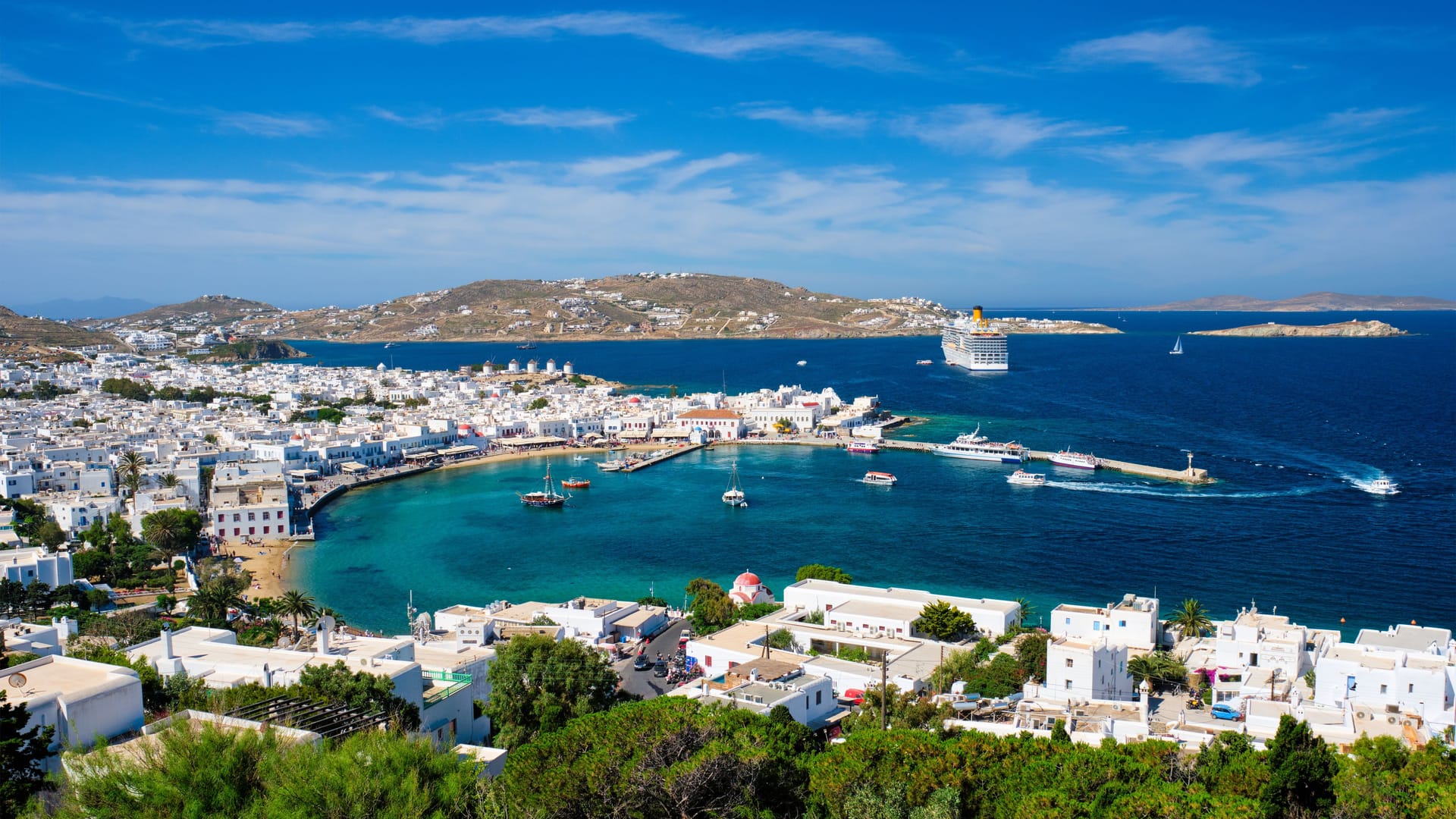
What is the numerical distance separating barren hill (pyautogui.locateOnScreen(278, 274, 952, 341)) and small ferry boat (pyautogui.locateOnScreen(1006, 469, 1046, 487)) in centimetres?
8371

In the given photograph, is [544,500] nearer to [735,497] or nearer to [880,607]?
[735,497]

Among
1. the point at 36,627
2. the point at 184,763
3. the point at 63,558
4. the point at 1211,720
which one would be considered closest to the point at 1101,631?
the point at 1211,720

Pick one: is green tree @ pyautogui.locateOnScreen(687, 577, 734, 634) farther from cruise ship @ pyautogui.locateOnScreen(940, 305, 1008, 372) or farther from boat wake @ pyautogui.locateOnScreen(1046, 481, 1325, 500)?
cruise ship @ pyautogui.locateOnScreen(940, 305, 1008, 372)

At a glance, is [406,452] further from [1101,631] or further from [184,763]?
[184,763]

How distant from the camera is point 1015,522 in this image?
84.1 ft

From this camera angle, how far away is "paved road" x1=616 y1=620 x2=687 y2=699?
13.8m

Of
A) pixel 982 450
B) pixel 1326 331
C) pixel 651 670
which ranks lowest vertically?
pixel 651 670

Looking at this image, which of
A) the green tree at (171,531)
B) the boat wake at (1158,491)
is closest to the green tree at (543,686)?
the green tree at (171,531)

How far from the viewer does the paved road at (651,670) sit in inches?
542

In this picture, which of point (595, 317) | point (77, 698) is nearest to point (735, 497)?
point (77, 698)

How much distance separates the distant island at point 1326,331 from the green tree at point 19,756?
11709cm

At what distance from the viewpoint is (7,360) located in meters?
64.8

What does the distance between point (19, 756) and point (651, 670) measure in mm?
9374

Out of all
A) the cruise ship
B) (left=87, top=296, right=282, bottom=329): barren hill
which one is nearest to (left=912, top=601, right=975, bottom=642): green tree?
the cruise ship
